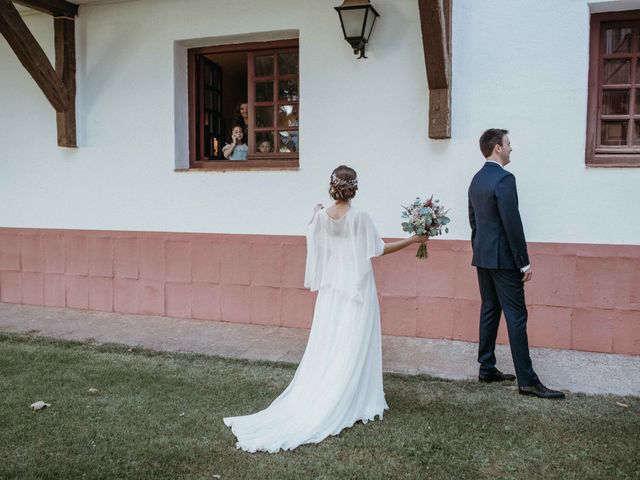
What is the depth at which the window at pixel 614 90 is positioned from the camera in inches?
209

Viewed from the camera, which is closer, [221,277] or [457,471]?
[457,471]

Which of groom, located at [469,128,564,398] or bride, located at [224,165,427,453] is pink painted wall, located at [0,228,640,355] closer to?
groom, located at [469,128,564,398]

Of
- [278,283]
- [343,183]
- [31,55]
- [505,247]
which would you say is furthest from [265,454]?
[31,55]

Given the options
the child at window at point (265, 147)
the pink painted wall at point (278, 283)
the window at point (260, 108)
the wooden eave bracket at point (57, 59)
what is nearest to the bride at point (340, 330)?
the pink painted wall at point (278, 283)

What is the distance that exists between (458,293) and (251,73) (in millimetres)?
3335

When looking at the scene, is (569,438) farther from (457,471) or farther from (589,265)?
(589,265)

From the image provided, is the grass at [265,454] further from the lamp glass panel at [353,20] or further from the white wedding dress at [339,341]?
the lamp glass panel at [353,20]

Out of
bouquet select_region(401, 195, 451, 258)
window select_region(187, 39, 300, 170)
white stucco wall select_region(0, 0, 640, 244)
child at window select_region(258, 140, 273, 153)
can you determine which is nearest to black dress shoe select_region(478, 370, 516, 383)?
bouquet select_region(401, 195, 451, 258)

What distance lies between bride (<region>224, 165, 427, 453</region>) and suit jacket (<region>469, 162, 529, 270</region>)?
0.70 m

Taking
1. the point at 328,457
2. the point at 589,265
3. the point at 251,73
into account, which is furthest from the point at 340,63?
the point at 328,457

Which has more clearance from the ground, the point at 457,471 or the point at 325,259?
the point at 325,259

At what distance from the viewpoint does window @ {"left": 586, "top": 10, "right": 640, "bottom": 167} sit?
17.4 ft

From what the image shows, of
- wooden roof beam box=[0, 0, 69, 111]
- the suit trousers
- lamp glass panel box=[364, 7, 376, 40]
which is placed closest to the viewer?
the suit trousers

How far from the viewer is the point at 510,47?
5.36 meters
